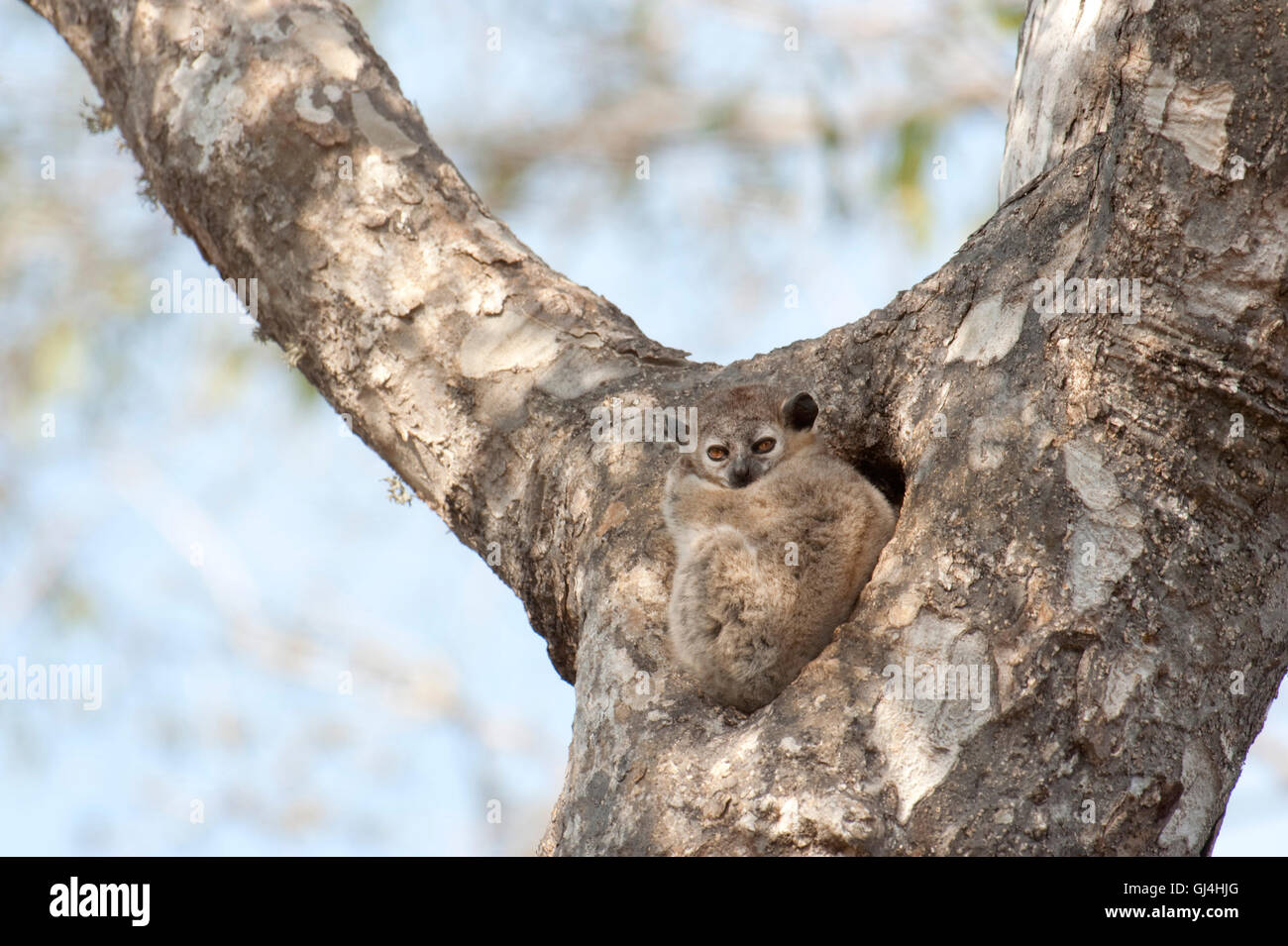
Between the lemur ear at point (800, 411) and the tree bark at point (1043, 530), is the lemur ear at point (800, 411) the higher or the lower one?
the higher one

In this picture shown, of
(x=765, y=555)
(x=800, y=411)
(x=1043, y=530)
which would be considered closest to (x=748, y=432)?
(x=800, y=411)

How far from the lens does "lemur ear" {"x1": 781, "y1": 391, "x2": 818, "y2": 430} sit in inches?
162

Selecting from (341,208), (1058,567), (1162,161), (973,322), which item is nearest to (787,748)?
(1058,567)

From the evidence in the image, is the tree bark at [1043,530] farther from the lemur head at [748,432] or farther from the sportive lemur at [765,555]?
the lemur head at [748,432]

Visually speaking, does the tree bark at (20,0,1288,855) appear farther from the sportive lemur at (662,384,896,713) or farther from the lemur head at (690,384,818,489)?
the lemur head at (690,384,818,489)

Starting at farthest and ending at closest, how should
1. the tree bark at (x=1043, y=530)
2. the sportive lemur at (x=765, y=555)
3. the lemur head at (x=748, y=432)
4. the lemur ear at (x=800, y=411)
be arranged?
the lemur head at (x=748, y=432)
the lemur ear at (x=800, y=411)
the sportive lemur at (x=765, y=555)
the tree bark at (x=1043, y=530)

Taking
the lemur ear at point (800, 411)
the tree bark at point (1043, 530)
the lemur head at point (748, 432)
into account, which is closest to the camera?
the tree bark at point (1043, 530)

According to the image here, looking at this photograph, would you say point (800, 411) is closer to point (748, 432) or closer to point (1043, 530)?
point (748, 432)

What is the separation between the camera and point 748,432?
4.42 meters

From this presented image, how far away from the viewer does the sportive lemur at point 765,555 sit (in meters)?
3.53

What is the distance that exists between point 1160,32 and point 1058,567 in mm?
1188

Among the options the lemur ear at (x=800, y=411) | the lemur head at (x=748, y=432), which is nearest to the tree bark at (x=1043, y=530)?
the lemur ear at (x=800, y=411)

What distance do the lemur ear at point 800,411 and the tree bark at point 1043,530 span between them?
9 centimetres
